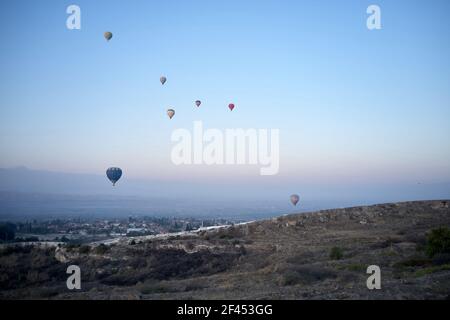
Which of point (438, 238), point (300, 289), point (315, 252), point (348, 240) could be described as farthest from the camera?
point (348, 240)

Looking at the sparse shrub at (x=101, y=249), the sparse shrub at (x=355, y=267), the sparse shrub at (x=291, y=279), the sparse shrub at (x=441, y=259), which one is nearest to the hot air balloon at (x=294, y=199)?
the sparse shrub at (x=101, y=249)

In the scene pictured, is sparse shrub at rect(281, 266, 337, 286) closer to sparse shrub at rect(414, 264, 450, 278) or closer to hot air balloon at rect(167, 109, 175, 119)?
sparse shrub at rect(414, 264, 450, 278)

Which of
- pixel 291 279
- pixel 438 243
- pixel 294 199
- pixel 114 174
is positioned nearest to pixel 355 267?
pixel 291 279

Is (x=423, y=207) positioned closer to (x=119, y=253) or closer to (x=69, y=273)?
(x=119, y=253)

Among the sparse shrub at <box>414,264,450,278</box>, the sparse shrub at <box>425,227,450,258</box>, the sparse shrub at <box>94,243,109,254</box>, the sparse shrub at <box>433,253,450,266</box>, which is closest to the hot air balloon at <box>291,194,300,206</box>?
the sparse shrub at <box>425,227,450,258</box>
